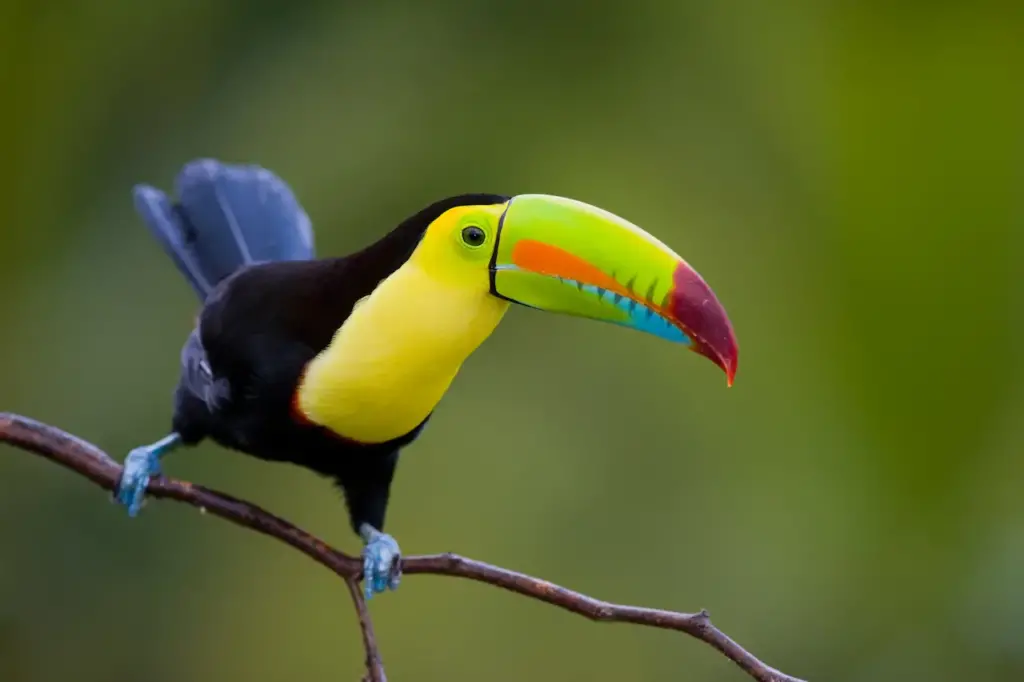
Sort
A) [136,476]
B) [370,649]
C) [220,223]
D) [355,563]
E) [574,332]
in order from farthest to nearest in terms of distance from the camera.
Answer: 1. [574,332]
2. [220,223]
3. [136,476]
4. [355,563]
5. [370,649]

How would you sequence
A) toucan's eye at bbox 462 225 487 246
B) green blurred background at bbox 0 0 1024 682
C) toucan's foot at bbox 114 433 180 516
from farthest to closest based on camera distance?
green blurred background at bbox 0 0 1024 682, toucan's foot at bbox 114 433 180 516, toucan's eye at bbox 462 225 487 246

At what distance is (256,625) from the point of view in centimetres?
231

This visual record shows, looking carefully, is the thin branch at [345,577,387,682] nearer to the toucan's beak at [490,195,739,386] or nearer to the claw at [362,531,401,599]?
the claw at [362,531,401,599]

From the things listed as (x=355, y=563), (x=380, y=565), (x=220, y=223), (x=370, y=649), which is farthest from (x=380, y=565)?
(x=220, y=223)

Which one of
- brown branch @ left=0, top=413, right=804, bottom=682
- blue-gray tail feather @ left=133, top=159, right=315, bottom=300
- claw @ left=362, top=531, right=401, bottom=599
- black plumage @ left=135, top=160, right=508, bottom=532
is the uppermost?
blue-gray tail feather @ left=133, top=159, right=315, bottom=300

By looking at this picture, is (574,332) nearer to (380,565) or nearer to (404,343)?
(380,565)

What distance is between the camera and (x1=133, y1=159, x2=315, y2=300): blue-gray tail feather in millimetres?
1521

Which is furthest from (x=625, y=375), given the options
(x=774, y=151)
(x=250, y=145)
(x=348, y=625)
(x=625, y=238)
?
(x=625, y=238)

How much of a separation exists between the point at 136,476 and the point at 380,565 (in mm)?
282

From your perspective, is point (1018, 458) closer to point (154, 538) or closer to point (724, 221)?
point (724, 221)

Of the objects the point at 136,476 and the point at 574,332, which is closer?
the point at 136,476

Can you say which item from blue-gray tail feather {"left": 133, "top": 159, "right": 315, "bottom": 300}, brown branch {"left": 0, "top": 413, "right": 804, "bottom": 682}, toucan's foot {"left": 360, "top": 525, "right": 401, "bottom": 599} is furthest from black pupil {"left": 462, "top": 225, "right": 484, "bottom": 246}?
blue-gray tail feather {"left": 133, "top": 159, "right": 315, "bottom": 300}

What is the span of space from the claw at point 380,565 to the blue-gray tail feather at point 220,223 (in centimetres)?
Answer: 44

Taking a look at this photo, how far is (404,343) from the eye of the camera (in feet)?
3.47
